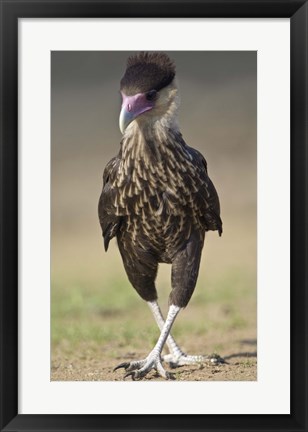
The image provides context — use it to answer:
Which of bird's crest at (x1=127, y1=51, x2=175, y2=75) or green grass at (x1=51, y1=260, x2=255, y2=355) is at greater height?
bird's crest at (x1=127, y1=51, x2=175, y2=75)

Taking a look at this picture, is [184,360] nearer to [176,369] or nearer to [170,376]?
[176,369]

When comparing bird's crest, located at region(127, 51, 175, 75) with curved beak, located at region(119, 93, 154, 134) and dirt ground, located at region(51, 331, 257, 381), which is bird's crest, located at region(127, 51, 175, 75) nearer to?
curved beak, located at region(119, 93, 154, 134)

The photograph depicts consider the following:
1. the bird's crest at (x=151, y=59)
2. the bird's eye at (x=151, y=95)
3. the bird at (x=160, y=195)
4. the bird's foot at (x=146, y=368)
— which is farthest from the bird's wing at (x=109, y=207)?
the bird's foot at (x=146, y=368)

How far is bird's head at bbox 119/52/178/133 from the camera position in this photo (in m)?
3.75

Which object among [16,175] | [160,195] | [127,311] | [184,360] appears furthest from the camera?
[127,311]

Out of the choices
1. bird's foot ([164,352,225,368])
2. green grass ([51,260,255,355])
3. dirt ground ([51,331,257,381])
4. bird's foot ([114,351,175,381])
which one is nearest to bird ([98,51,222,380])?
bird's foot ([114,351,175,381])

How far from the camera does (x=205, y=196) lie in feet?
13.3

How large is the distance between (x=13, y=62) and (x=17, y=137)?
33 centimetres

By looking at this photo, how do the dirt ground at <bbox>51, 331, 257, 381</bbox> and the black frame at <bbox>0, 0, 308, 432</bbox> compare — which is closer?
the black frame at <bbox>0, 0, 308, 432</bbox>

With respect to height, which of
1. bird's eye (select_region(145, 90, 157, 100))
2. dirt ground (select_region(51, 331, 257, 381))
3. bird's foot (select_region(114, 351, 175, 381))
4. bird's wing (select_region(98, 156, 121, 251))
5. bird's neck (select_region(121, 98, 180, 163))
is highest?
bird's eye (select_region(145, 90, 157, 100))

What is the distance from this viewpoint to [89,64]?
4105 millimetres

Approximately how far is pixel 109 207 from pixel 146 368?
0.81 metres


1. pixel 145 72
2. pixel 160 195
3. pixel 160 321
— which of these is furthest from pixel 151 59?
pixel 160 321

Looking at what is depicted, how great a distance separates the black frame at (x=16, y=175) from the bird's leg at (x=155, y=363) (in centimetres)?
41
